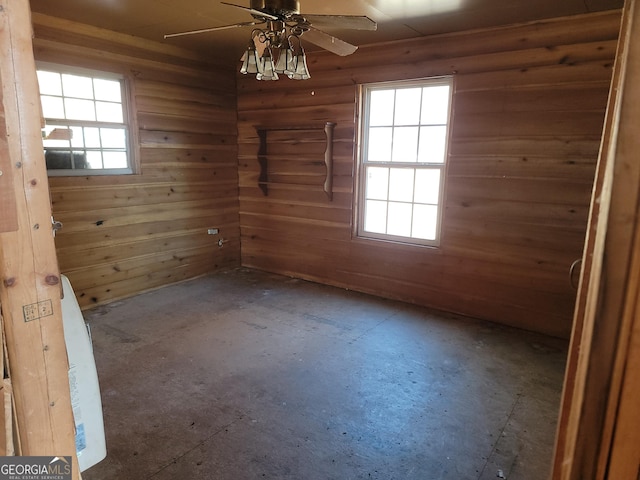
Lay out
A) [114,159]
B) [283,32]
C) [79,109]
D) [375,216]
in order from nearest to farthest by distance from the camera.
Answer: [283,32] < [79,109] < [114,159] < [375,216]

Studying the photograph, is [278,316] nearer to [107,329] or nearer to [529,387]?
[107,329]

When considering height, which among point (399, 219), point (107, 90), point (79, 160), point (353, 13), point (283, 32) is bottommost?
point (399, 219)

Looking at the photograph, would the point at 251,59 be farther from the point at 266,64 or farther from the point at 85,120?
the point at 85,120

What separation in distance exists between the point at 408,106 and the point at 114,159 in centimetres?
298

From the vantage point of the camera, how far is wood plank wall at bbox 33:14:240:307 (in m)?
3.78

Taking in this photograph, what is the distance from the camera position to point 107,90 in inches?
157

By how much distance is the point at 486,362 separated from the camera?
9.99 feet

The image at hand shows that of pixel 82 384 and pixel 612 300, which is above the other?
pixel 612 300

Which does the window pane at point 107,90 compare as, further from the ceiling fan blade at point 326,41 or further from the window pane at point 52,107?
the ceiling fan blade at point 326,41

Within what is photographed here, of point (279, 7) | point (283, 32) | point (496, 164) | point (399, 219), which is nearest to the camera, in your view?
point (279, 7)

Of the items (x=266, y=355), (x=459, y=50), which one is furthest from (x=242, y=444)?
(x=459, y=50)

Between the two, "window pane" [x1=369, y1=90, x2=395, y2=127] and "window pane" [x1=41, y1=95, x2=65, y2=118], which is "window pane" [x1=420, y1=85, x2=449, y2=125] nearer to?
"window pane" [x1=369, y1=90, x2=395, y2=127]

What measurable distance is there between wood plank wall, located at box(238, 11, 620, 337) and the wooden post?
3347mm

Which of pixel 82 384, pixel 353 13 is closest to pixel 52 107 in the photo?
pixel 353 13
